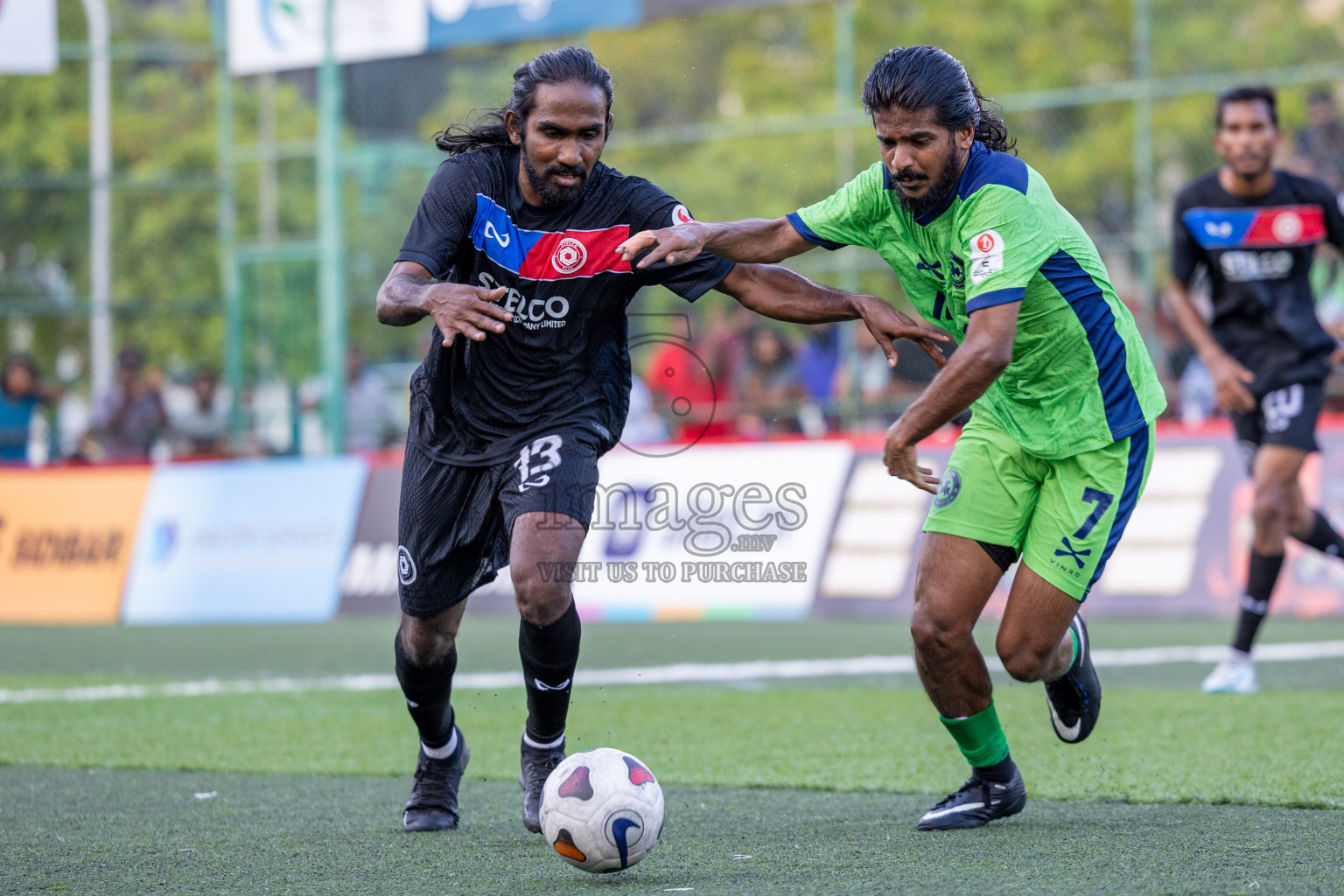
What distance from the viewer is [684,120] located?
2519cm

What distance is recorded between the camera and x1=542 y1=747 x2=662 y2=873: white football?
4.38m

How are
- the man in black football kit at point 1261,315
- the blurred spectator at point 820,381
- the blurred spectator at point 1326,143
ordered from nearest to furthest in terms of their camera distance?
the man in black football kit at point 1261,315, the blurred spectator at point 1326,143, the blurred spectator at point 820,381

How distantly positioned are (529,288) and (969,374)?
140 cm

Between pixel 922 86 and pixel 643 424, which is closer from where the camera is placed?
pixel 922 86

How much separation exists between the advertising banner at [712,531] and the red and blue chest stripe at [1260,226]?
491 centimetres

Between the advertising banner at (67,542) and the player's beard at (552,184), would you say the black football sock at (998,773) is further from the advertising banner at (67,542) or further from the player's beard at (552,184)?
the advertising banner at (67,542)

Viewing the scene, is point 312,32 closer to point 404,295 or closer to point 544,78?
point 544,78

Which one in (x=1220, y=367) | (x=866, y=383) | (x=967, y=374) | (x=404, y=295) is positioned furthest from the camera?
(x=866, y=383)

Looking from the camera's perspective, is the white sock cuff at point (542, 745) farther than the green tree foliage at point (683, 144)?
No

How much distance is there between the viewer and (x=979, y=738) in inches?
204

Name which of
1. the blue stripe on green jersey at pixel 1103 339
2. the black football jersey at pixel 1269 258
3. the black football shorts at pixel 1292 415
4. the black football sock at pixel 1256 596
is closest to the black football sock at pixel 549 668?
the blue stripe on green jersey at pixel 1103 339

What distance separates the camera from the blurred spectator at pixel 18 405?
17.4 metres

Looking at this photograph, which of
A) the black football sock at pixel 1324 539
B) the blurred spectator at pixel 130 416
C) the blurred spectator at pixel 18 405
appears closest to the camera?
the black football sock at pixel 1324 539

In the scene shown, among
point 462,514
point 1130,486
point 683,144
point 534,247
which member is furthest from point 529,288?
point 683,144
